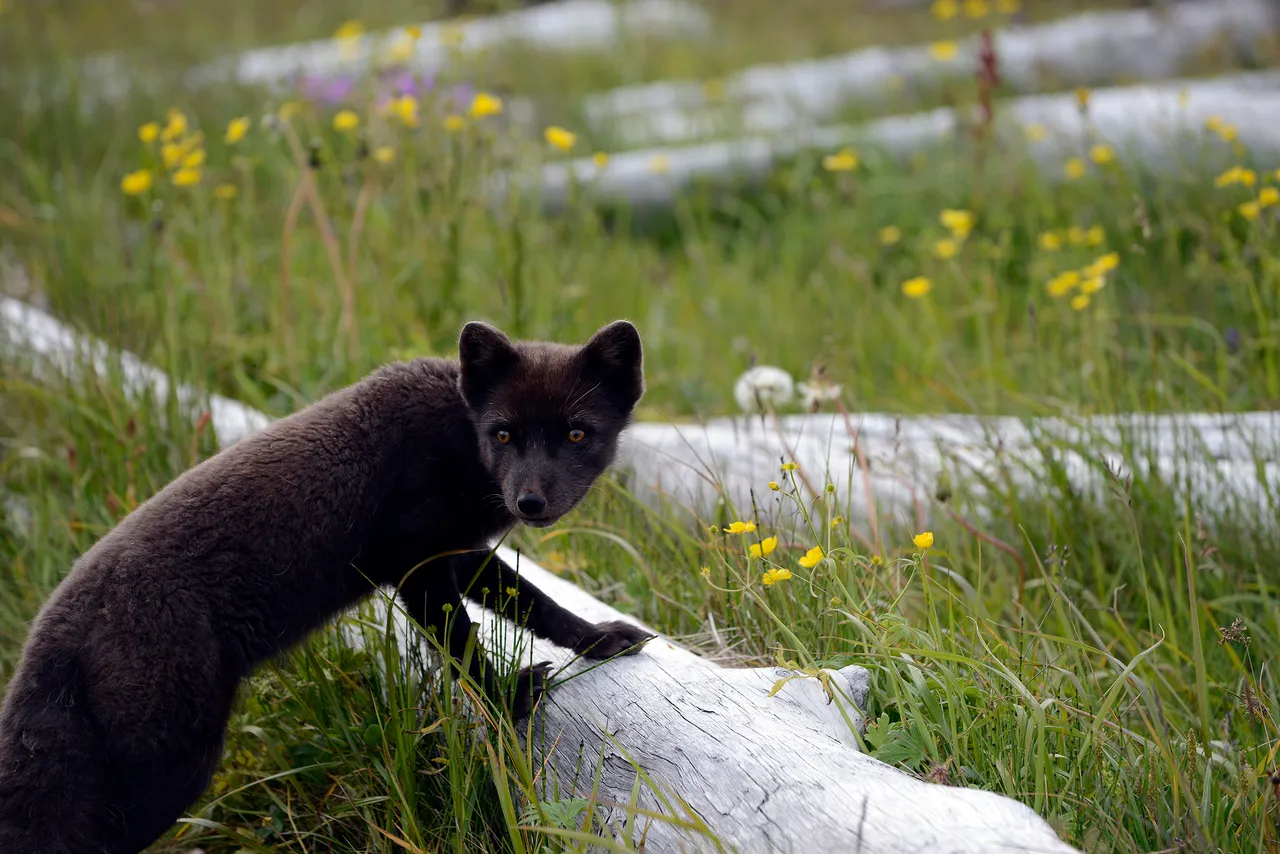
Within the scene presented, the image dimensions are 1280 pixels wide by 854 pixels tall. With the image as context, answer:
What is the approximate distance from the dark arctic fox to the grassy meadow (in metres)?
0.29

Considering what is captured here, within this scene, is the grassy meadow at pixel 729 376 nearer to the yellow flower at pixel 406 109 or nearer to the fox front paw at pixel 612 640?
the yellow flower at pixel 406 109

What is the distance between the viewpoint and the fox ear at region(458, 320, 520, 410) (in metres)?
3.06

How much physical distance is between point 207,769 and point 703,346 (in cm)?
401

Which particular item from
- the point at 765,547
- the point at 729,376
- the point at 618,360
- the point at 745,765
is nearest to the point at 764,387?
the point at 729,376

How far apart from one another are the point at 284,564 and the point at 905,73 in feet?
29.5

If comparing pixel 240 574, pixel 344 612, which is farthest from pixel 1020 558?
pixel 240 574

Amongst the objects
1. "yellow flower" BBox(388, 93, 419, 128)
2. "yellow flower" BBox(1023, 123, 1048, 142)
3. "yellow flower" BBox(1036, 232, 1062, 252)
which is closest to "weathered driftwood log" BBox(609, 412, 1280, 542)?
"yellow flower" BBox(1036, 232, 1062, 252)

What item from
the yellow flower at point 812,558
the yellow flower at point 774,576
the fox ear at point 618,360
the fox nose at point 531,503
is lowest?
the yellow flower at point 774,576

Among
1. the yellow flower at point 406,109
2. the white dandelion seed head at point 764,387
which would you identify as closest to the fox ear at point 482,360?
the white dandelion seed head at point 764,387

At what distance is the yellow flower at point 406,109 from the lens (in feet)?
16.7

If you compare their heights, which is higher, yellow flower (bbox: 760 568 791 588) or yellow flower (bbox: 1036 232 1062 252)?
yellow flower (bbox: 1036 232 1062 252)

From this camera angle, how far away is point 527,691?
286cm

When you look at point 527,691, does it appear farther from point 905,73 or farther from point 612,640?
point 905,73

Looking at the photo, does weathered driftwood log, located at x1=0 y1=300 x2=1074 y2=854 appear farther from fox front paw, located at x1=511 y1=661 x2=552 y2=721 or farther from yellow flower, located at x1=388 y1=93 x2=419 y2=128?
yellow flower, located at x1=388 y1=93 x2=419 y2=128
